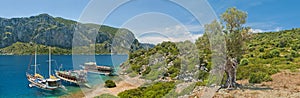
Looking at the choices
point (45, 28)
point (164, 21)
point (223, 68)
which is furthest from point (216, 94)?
point (45, 28)

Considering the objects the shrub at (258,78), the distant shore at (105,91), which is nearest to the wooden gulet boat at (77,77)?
the distant shore at (105,91)

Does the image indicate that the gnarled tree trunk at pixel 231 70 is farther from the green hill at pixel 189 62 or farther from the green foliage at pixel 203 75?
the green foliage at pixel 203 75

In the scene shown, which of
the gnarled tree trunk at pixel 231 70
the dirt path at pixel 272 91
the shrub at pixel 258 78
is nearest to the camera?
the dirt path at pixel 272 91

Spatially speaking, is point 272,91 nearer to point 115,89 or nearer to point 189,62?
point 189,62

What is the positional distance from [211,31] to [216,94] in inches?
163

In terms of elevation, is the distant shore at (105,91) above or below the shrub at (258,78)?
below

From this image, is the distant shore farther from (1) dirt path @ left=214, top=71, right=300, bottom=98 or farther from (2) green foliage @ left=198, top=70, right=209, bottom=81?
(1) dirt path @ left=214, top=71, right=300, bottom=98

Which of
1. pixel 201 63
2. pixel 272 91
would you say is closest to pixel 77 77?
pixel 201 63

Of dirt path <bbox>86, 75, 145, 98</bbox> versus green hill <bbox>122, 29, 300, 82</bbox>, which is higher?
green hill <bbox>122, 29, 300, 82</bbox>

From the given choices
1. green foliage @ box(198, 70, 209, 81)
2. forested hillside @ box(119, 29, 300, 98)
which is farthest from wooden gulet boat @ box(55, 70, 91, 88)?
green foliage @ box(198, 70, 209, 81)

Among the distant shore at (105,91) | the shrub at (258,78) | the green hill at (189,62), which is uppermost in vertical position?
the green hill at (189,62)

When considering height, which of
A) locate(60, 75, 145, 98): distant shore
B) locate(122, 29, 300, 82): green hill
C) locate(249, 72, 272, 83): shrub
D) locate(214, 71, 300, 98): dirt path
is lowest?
locate(60, 75, 145, 98): distant shore

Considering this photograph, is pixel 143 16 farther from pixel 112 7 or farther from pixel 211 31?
pixel 211 31

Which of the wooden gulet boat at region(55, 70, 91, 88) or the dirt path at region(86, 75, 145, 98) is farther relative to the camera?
the wooden gulet boat at region(55, 70, 91, 88)
